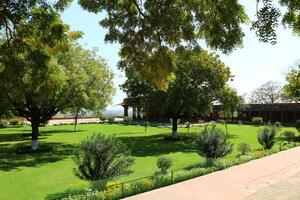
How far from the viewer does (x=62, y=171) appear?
2181 cm

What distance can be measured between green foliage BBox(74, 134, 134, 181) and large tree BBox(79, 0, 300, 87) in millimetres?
6142

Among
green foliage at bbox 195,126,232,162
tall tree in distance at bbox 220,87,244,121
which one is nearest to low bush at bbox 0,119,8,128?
tall tree in distance at bbox 220,87,244,121

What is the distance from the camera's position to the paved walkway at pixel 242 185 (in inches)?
582

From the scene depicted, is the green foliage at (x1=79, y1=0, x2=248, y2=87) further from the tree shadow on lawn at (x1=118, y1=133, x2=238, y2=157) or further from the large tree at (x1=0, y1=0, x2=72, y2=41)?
the tree shadow on lawn at (x1=118, y1=133, x2=238, y2=157)

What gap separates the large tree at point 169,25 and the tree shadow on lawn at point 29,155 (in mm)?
15863

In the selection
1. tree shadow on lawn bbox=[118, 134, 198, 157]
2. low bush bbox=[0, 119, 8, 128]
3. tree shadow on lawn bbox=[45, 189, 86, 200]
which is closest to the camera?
tree shadow on lawn bbox=[45, 189, 86, 200]

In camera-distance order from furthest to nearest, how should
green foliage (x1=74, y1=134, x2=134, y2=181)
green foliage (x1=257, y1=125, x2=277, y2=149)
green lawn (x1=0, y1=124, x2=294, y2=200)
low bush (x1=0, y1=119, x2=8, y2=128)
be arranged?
low bush (x1=0, y1=119, x2=8, y2=128) → green foliage (x1=257, y1=125, x2=277, y2=149) → green lawn (x1=0, y1=124, x2=294, y2=200) → green foliage (x1=74, y1=134, x2=134, y2=181)

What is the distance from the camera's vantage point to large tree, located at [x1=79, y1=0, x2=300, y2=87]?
6.50 metres

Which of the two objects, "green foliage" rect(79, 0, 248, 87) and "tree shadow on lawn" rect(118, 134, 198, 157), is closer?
"green foliage" rect(79, 0, 248, 87)

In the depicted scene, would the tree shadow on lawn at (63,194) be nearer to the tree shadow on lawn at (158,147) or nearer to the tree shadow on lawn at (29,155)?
the tree shadow on lawn at (29,155)

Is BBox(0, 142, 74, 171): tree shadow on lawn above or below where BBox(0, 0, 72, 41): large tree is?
below

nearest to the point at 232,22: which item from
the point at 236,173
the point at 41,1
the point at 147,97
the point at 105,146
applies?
the point at 41,1

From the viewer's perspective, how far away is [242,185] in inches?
659

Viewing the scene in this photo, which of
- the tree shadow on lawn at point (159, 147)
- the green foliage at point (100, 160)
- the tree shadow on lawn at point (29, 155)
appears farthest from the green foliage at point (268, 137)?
the green foliage at point (100, 160)
